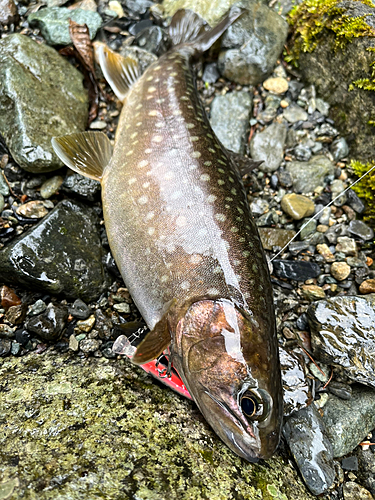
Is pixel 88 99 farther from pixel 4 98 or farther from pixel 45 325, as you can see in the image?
pixel 45 325

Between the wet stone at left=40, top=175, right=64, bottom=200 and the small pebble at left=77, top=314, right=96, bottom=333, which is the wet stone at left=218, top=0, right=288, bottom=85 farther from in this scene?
the small pebble at left=77, top=314, right=96, bottom=333

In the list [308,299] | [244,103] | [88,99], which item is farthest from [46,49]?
→ [308,299]

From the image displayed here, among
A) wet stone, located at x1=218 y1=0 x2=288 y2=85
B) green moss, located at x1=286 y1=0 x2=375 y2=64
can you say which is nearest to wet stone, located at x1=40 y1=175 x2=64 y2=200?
wet stone, located at x1=218 y1=0 x2=288 y2=85

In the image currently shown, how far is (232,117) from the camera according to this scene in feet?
16.2

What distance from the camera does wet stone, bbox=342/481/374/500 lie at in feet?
11.1

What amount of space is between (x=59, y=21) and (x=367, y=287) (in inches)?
203

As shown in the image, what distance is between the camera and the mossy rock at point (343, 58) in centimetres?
444

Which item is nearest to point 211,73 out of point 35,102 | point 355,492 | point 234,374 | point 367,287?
point 35,102

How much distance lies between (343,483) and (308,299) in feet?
5.85

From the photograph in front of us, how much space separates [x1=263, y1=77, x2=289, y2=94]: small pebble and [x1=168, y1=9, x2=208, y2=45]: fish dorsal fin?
1153 millimetres

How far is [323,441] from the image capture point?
11.3ft

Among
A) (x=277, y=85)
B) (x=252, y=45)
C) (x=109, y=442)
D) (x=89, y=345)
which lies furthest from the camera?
(x=277, y=85)

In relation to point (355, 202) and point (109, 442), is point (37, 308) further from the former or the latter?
point (355, 202)

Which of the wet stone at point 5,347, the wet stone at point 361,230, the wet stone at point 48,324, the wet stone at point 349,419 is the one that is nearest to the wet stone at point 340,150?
the wet stone at point 361,230
